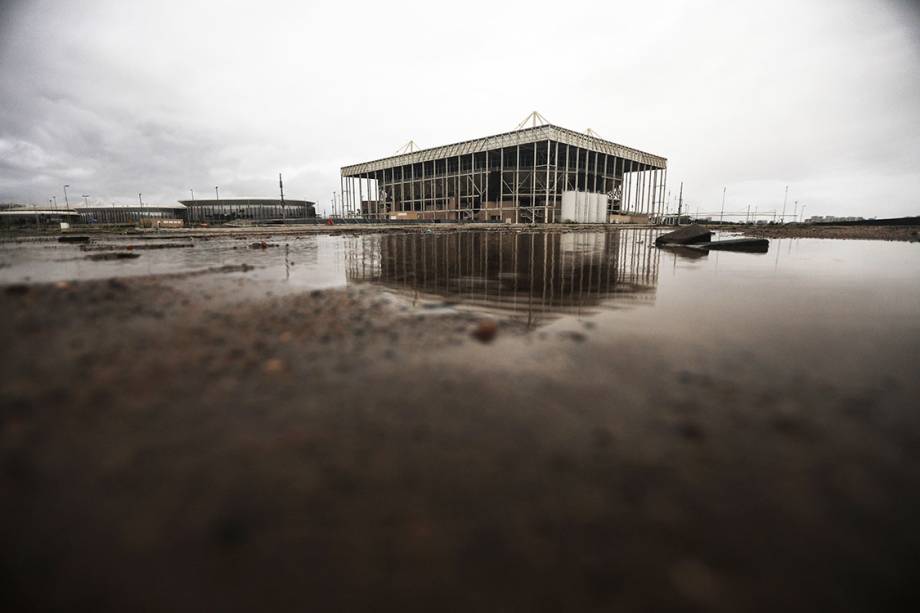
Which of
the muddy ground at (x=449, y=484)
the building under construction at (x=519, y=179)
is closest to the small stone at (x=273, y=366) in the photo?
the muddy ground at (x=449, y=484)

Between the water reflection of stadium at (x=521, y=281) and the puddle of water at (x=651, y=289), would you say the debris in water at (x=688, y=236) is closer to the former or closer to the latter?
the puddle of water at (x=651, y=289)

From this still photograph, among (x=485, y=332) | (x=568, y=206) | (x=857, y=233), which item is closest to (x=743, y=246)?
(x=485, y=332)

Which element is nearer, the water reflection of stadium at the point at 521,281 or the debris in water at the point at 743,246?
the water reflection of stadium at the point at 521,281

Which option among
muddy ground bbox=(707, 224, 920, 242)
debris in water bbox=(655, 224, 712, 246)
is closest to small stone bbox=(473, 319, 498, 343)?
debris in water bbox=(655, 224, 712, 246)

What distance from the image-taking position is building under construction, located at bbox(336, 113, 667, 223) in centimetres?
5159

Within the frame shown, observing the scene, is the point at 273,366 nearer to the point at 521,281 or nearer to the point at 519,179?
the point at 521,281

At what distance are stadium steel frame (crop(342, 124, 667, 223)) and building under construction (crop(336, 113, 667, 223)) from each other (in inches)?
5.4

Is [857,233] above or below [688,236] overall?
above

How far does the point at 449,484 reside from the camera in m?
1.43

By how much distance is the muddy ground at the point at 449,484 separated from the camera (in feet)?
3.51

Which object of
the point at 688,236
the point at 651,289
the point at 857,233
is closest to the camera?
the point at 651,289

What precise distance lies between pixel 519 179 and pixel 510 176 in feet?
4.72

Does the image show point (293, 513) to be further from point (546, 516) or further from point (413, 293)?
point (413, 293)

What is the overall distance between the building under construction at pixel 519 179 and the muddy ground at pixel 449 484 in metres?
47.4
